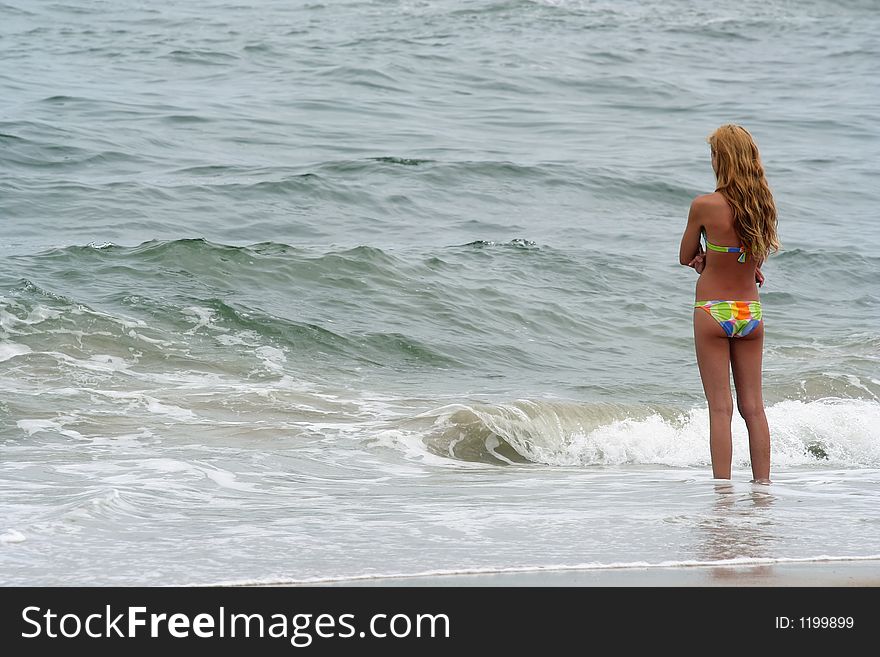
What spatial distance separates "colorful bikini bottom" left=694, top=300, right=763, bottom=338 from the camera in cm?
523

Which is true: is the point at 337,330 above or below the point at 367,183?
below

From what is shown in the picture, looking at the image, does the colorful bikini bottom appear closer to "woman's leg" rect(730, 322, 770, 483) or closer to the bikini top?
"woman's leg" rect(730, 322, 770, 483)

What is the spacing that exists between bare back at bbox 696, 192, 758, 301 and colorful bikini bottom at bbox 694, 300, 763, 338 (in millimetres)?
29

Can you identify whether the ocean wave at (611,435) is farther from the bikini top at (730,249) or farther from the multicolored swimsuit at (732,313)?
the bikini top at (730,249)

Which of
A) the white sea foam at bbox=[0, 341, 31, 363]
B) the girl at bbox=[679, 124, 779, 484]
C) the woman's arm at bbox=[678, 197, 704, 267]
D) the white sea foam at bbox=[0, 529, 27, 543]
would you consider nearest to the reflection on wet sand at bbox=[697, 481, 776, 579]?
the girl at bbox=[679, 124, 779, 484]

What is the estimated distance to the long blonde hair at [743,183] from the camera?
5.02m

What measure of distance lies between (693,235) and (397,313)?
5443 mm

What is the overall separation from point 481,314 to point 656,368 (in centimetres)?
183

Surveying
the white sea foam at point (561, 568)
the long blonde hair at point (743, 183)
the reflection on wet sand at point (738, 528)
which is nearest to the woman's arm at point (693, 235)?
the long blonde hair at point (743, 183)
